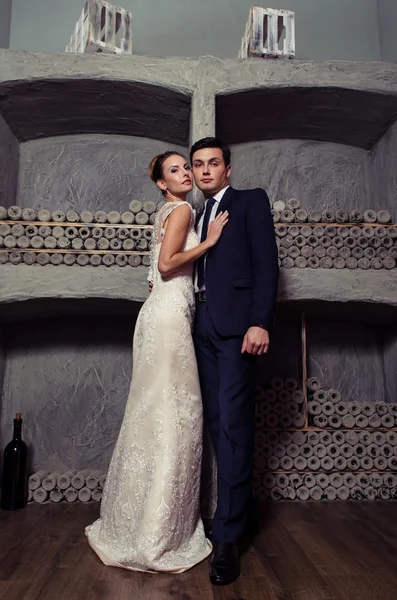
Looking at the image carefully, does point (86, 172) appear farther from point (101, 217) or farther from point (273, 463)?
point (273, 463)

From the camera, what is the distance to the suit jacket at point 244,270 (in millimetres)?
2160

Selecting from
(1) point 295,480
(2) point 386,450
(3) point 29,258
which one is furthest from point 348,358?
(3) point 29,258

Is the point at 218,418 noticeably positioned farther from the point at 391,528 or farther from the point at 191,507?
the point at 391,528

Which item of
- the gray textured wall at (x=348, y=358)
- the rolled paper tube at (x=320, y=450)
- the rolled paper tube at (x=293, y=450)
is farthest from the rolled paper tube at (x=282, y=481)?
the gray textured wall at (x=348, y=358)

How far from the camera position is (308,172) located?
13.3 ft

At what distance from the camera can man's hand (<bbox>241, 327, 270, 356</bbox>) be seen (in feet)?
6.92

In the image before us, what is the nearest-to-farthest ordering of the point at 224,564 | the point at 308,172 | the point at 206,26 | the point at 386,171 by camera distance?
the point at 224,564, the point at 386,171, the point at 308,172, the point at 206,26

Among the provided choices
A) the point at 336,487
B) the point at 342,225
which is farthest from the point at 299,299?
the point at 336,487

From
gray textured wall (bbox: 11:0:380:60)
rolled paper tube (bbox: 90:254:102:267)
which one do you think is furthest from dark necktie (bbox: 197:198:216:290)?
gray textured wall (bbox: 11:0:380:60)

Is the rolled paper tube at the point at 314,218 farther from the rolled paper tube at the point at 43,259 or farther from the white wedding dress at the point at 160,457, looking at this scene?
the rolled paper tube at the point at 43,259

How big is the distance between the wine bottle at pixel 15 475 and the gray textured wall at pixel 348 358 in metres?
2.08

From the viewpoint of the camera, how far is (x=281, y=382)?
347cm

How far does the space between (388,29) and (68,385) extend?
372cm

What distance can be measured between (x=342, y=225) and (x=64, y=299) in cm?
176
